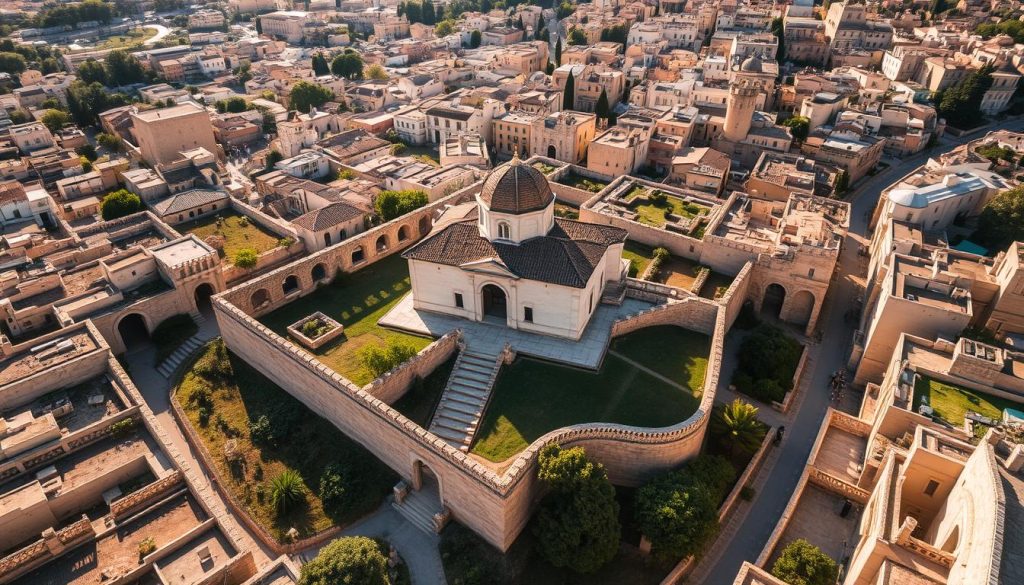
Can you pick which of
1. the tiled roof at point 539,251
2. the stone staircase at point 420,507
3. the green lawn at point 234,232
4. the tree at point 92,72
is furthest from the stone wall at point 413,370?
the tree at point 92,72

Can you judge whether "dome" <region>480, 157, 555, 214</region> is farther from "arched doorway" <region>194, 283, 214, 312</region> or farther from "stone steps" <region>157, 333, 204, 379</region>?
"arched doorway" <region>194, 283, 214, 312</region>

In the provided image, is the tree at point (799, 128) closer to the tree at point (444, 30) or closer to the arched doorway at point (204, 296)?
the arched doorway at point (204, 296)

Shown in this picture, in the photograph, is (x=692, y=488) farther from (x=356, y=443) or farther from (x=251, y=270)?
(x=251, y=270)

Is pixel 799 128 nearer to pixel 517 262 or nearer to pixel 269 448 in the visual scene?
pixel 517 262

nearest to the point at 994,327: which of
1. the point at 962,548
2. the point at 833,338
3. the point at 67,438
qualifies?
the point at 833,338

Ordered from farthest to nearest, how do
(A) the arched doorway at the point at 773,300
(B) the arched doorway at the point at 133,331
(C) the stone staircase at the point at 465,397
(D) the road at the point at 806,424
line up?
(A) the arched doorway at the point at 773,300 < (B) the arched doorway at the point at 133,331 < (C) the stone staircase at the point at 465,397 < (D) the road at the point at 806,424

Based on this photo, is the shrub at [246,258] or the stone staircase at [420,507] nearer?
the stone staircase at [420,507]

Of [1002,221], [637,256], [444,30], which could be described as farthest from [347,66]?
[1002,221]

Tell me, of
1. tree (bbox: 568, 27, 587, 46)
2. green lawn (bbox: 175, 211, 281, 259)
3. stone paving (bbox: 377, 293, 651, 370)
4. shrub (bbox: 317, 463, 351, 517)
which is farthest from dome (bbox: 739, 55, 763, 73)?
shrub (bbox: 317, 463, 351, 517)
